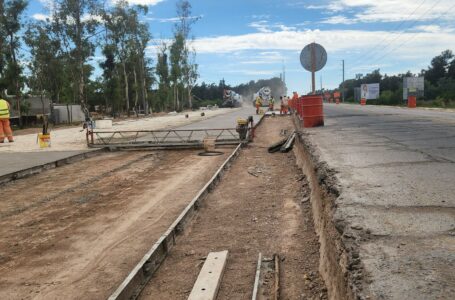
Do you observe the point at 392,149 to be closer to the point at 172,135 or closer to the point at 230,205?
the point at 230,205

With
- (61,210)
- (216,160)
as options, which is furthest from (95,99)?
(61,210)

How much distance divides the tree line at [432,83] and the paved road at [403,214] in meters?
39.8

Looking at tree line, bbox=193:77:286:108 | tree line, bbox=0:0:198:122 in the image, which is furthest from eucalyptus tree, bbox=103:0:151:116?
tree line, bbox=193:77:286:108

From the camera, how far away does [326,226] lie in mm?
5477

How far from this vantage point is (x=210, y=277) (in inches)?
199

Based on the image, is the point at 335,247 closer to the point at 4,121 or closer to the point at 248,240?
the point at 248,240

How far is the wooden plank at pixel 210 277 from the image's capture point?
4.65 metres

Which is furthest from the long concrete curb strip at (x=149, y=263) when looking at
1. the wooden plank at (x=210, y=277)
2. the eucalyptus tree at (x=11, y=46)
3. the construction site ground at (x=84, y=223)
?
the eucalyptus tree at (x=11, y=46)

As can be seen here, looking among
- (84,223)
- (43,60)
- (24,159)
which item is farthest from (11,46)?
(84,223)

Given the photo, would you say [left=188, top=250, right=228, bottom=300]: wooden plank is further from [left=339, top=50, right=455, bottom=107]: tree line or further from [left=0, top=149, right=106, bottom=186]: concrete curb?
[left=339, top=50, right=455, bottom=107]: tree line

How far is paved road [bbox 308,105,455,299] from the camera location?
3.21 meters

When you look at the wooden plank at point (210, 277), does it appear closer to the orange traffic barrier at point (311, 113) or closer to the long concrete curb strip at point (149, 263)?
the long concrete curb strip at point (149, 263)

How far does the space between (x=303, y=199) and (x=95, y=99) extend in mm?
68868

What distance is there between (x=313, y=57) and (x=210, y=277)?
12.3 m
